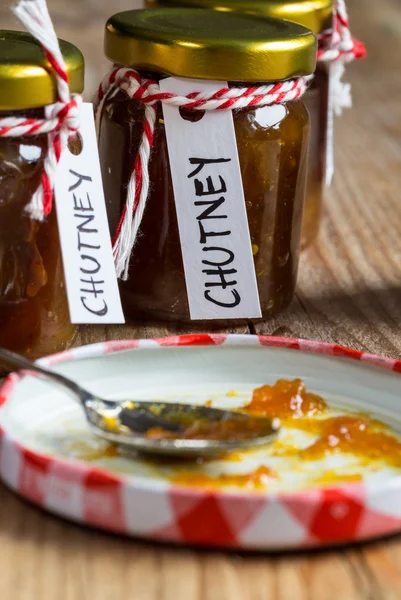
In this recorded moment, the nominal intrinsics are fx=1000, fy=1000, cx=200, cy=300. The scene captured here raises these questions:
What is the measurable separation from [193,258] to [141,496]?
0.36 m

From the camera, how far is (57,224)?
0.80 m

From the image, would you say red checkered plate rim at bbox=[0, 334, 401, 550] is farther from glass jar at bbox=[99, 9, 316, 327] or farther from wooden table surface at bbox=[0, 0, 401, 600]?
glass jar at bbox=[99, 9, 316, 327]

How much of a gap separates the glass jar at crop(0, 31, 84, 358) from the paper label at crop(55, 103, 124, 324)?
13 millimetres

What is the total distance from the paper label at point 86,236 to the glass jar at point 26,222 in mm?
13

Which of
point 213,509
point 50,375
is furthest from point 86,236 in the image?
point 213,509

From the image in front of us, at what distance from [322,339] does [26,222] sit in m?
0.31

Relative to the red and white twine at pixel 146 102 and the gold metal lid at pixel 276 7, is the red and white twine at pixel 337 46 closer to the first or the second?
the gold metal lid at pixel 276 7

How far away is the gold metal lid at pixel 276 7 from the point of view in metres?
1.02

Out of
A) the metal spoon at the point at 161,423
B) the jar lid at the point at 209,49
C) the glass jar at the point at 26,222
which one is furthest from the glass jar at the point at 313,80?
the metal spoon at the point at 161,423

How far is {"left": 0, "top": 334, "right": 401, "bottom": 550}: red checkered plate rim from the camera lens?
1.80 feet

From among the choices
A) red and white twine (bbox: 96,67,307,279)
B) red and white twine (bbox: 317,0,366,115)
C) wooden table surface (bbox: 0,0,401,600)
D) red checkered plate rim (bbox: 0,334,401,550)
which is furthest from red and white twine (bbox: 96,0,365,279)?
red checkered plate rim (bbox: 0,334,401,550)

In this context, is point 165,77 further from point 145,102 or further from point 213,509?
point 213,509

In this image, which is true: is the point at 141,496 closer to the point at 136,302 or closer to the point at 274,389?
the point at 274,389

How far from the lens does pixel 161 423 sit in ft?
2.13
